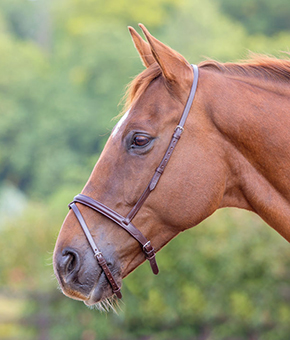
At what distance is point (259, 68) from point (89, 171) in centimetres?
1290

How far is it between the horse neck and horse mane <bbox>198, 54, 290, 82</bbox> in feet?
0.31

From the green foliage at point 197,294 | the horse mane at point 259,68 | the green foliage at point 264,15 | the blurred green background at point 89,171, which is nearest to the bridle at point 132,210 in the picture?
the horse mane at point 259,68

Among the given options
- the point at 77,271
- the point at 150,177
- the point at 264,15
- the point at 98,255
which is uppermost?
the point at 150,177

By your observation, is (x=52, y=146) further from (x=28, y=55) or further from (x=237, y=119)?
(x=237, y=119)

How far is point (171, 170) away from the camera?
2934 mm

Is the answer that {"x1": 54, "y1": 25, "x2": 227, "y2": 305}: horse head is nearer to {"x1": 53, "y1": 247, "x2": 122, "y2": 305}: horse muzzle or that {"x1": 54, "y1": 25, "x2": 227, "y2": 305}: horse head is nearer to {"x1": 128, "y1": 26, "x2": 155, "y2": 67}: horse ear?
{"x1": 53, "y1": 247, "x2": 122, "y2": 305}: horse muzzle

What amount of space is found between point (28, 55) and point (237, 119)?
4923cm

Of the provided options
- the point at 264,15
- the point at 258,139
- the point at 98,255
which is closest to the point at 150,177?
the point at 98,255

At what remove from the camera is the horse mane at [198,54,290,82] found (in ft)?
10.2

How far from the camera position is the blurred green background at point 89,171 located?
369 inches

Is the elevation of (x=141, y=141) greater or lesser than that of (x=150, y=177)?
greater

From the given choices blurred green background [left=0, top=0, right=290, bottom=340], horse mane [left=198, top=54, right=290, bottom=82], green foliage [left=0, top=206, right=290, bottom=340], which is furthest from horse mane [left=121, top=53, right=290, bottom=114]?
green foliage [left=0, top=206, right=290, bottom=340]

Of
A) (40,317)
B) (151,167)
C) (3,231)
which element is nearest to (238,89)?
(151,167)

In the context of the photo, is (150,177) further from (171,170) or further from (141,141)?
(141,141)
